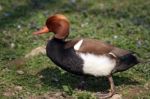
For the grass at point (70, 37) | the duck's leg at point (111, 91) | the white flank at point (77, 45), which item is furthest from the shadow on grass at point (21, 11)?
the duck's leg at point (111, 91)

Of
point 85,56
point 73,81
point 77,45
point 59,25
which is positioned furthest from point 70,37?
point 85,56

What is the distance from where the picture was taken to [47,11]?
14625 millimetres

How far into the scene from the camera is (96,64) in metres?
8.52

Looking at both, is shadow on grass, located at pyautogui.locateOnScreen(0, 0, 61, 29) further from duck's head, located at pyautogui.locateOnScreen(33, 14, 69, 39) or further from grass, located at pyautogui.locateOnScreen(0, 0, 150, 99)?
duck's head, located at pyautogui.locateOnScreen(33, 14, 69, 39)

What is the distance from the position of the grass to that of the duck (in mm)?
409

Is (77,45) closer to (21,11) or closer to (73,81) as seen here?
(73,81)

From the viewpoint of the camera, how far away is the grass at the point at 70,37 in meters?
9.12

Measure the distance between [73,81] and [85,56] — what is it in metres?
1.22

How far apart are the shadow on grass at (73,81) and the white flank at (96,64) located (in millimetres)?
724

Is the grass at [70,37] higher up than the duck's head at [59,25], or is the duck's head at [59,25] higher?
the duck's head at [59,25]

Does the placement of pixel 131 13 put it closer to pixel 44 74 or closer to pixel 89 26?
pixel 89 26

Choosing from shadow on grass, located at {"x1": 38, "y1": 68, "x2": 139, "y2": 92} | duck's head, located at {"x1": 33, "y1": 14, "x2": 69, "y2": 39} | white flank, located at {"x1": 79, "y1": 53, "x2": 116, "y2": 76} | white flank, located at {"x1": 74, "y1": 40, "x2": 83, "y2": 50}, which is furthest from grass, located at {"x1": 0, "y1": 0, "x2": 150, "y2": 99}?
duck's head, located at {"x1": 33, "y1": 14, "x2": 69, "y2": 39}

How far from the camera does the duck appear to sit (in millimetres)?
8539

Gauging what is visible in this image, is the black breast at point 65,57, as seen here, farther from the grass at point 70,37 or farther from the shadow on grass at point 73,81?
the shadow on grass at point 73,81
